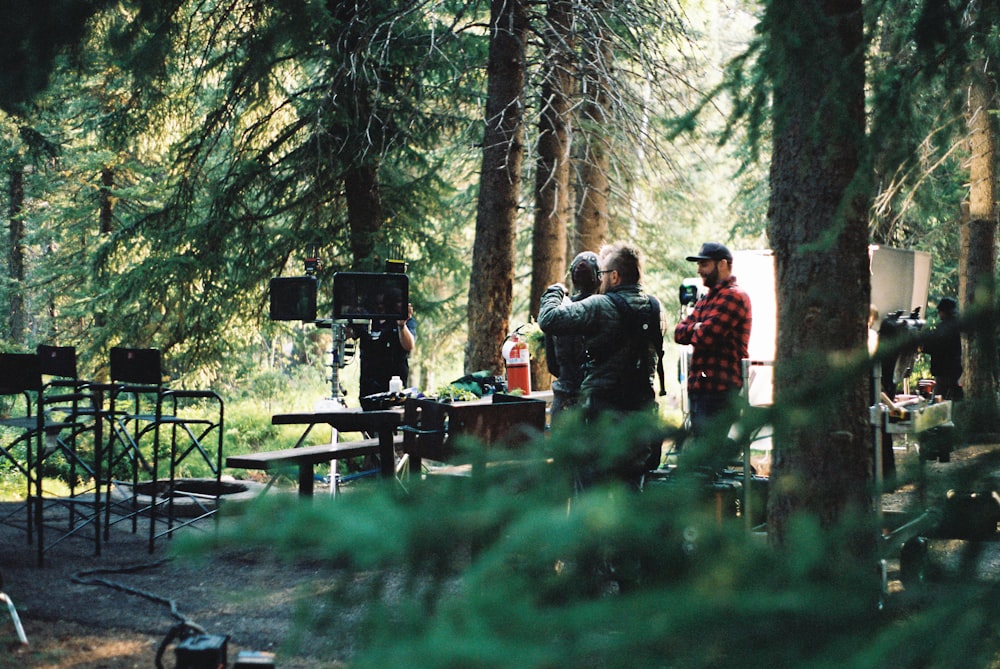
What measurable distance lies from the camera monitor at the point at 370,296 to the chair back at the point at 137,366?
1.34m

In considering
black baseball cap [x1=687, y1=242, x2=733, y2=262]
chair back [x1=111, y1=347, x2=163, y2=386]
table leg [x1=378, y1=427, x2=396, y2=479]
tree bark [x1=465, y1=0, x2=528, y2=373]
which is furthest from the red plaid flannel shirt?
tree bark [x1=465, y1=0, x2=528, y2=373]

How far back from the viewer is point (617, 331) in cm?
574

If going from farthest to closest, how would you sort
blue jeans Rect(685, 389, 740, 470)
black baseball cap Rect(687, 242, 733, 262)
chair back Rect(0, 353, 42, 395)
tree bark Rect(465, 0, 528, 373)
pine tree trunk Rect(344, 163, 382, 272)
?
1. pine tree trunk Rect(344, 163, 382, 272)
2. tree bark Rect(465, 0, 528, 373)
3. black baseball cap Rect(687, 242, 733, 262)
4. chair back Rect(0, 353, 42, 395)
5. blue jeans Rect(685, 389, 740, 470)

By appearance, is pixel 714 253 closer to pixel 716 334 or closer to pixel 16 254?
pixel 716 334

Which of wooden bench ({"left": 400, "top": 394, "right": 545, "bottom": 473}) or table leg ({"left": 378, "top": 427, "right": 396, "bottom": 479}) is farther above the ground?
wooden bench ({"left": 400, "top": 394, "right": 545, "bottom": 473})

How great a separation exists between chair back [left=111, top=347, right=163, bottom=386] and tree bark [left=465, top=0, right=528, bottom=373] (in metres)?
3.83

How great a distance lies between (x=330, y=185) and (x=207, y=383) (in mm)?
A: 5439

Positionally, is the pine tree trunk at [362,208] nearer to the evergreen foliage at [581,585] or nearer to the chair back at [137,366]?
the chair back at [137,366]

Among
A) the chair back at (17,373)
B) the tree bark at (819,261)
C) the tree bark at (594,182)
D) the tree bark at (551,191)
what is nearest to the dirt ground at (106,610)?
the chair back at (17,373)

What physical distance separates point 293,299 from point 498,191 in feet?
10.3

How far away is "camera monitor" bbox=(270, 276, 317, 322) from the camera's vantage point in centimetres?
747

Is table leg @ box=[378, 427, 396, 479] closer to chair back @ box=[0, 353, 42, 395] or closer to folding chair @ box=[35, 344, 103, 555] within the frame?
folding chair @ box=[35, 344, 103, 555]

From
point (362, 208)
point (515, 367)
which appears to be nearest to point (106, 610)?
point (515, 367)

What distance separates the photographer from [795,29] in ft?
9.96
